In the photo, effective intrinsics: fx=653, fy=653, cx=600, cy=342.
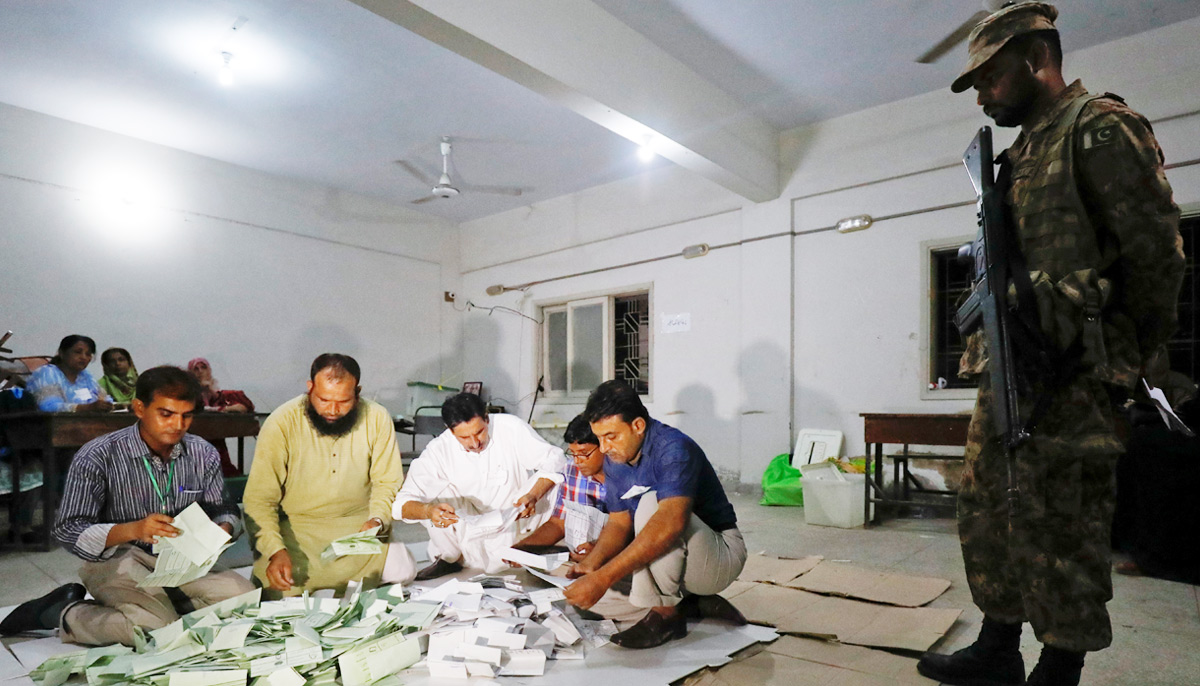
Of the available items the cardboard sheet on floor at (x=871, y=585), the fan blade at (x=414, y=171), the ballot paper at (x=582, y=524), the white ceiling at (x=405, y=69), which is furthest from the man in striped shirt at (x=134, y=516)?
the fan blade at (x=414, y=171)

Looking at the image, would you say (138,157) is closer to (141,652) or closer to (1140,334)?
(141,652)

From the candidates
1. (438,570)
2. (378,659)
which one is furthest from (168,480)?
(438,570)

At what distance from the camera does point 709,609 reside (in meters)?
2.28

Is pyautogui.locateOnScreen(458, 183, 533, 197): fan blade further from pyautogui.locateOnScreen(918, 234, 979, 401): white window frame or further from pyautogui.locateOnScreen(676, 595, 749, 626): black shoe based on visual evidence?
pyautogui.locateOnScreen(676, 595, 749, 626): black shoe

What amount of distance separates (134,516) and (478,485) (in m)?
1.34

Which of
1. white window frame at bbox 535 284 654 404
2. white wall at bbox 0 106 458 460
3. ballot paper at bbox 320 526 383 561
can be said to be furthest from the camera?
white window frame at bbox 535 284 654 404

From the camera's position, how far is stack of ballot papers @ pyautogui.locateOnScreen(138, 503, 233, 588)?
1930mm

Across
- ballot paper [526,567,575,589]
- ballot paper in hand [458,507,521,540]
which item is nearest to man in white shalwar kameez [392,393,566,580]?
ballot paper in hand [458,507,521,540]

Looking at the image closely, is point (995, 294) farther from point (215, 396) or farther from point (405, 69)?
point (215, 396)

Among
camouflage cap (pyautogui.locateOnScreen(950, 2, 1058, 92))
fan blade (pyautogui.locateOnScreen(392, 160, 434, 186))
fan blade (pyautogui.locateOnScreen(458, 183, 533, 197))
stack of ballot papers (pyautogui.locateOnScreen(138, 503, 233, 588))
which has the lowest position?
stack of ballot papers (pyautogui.locateOnScreen(138, 503, 233, 588))

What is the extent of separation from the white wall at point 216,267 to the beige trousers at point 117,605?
4326 mm

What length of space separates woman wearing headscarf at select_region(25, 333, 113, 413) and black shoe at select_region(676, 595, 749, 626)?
4029 mm

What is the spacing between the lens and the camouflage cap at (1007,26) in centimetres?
142

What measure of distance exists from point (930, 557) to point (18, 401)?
520 cm
